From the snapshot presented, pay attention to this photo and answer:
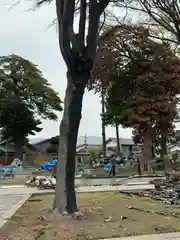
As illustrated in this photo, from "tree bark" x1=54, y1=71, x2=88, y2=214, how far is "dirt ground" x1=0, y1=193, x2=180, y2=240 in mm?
564

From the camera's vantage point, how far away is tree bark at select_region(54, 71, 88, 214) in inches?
360

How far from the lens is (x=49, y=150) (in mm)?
56531

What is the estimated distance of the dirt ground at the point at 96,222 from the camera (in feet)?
23.3

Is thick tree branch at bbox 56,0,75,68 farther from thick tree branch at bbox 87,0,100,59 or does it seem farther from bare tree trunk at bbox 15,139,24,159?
bare tree trunk at bbox 15,139,24,159

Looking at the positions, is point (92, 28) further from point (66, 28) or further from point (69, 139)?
point (69, 139)

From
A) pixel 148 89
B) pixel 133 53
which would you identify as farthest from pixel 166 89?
pixel 133 53

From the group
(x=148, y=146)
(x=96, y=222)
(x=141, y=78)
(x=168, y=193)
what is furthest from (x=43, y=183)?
(x=148, y=146)

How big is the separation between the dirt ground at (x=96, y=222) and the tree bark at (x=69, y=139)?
1.85ft

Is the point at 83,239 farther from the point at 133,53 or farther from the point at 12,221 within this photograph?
the point at 133,53

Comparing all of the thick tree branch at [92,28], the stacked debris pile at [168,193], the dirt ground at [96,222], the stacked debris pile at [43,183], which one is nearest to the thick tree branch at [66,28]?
the thick tree branch at [92,28]

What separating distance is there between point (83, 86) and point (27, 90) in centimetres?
4551

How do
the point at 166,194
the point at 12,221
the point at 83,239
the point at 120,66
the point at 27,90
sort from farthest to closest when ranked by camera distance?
the point at 27,90
the point at 120,66
the point at 166,194
the point at 12,221
the point at 83,239

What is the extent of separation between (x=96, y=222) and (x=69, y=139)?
208 cm

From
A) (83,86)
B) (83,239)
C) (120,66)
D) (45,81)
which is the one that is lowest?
(83,239)
